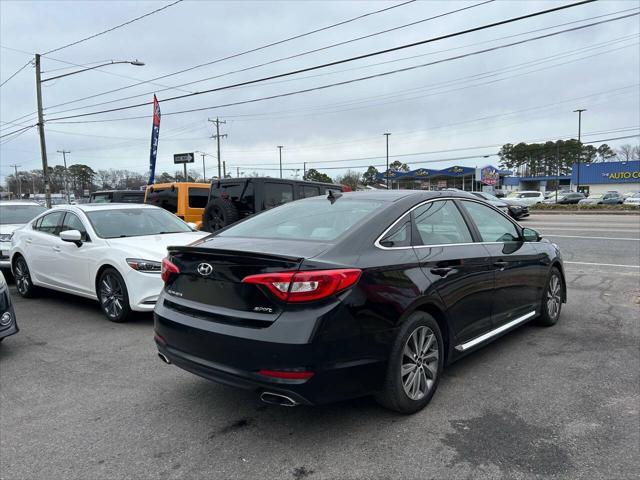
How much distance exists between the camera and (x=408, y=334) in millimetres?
→ 3250

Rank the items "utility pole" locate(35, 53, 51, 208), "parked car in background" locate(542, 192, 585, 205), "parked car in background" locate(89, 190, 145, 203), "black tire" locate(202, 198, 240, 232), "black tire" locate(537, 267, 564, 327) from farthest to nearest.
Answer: "parked car in background" locate(542, 192, 585, 205), "utility pole" locate(35, 53, 51, 208), "parked car in background" locate(89, 190, 145, 203), "black tire" locate(202, 198, 240, 232), "black tire" locate(537, 267, 564, 327)

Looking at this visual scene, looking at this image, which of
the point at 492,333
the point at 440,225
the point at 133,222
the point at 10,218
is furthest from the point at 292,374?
the point at 10,218

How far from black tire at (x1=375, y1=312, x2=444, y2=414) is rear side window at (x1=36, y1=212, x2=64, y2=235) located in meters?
5.93

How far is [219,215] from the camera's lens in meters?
10.3

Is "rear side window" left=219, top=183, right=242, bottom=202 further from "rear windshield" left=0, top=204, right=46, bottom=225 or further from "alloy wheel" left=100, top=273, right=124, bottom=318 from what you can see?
"alloy wheel" left=100, top=273, right=124, bottom=318

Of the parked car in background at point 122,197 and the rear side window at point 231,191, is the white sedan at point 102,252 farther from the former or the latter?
the parked car in background at point 122,197

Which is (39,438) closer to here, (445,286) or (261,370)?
(261,370)

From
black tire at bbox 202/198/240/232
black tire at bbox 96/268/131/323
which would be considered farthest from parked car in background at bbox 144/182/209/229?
black tire at bbox 96/268/131/323

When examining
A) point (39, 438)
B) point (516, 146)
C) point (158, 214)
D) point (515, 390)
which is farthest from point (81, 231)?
point (516, 146)

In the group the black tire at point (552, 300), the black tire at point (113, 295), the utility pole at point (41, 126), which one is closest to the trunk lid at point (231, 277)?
the black tire at point (113, 295)

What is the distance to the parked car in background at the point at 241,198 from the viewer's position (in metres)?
10.2

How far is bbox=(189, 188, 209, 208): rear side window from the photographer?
1275cm

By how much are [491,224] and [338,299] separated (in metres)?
2.41

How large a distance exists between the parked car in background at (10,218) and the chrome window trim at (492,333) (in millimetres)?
8629
